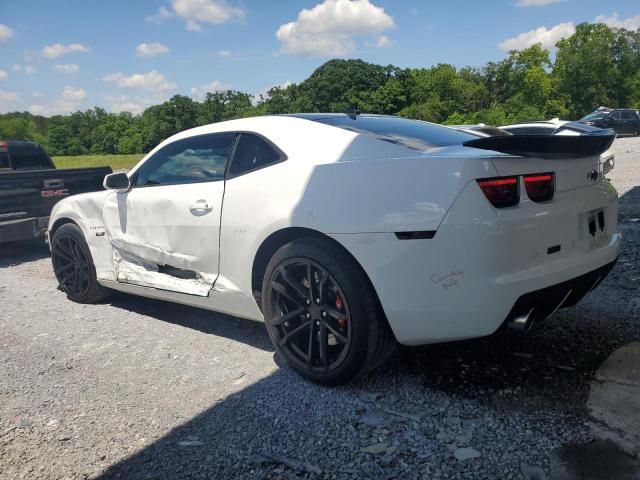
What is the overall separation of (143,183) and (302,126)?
1.62 m

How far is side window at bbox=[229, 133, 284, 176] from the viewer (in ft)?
10.6

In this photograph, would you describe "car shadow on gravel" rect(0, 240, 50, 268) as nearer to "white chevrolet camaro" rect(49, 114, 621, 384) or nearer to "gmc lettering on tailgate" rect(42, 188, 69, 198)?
"gmc lettering on tailgate" rect(42, 188, 69, 198)

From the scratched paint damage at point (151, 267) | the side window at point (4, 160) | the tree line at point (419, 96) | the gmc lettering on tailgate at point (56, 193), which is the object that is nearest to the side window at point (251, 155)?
the scratched paint damage at point (151, 267)

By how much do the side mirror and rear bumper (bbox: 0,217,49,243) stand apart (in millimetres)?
3381

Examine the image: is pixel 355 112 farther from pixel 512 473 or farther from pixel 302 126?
pixel 512 473

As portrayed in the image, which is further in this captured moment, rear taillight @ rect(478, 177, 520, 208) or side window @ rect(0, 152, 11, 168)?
side window @ rect(0, 152, 11, 168)

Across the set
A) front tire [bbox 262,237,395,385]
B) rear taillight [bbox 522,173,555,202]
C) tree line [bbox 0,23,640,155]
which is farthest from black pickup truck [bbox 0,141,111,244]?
tree line [bbox 0,23,640,155]

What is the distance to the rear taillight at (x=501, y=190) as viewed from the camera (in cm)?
242

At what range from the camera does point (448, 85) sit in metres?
65.1

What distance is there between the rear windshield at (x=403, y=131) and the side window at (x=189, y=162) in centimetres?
74

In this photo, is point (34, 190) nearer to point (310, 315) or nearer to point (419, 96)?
point (310, 315)

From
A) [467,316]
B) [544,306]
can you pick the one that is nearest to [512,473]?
[467,316]

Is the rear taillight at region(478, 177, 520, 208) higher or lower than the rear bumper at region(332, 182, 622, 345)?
higher

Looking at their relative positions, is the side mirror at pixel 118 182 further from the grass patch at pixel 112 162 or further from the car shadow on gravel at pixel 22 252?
the grass patch at pixel 112 162
